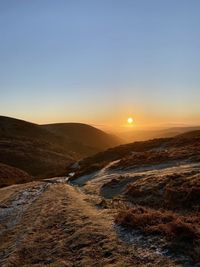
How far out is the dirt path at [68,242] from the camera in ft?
50.6

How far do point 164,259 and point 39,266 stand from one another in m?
5.23

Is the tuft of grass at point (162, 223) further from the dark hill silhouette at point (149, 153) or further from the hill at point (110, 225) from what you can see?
the dark hill silhouette at point (149, 153)

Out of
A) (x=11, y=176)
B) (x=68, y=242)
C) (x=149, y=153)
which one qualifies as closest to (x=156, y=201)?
(x=68, y=242)

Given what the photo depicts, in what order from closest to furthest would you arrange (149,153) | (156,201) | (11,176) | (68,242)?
1. (68,242)
2. (156,201)
3. (149,153)
4. (11,176)

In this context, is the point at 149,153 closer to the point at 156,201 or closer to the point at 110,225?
the point at 156,201

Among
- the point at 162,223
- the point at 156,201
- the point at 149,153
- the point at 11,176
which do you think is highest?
the point at 149,153

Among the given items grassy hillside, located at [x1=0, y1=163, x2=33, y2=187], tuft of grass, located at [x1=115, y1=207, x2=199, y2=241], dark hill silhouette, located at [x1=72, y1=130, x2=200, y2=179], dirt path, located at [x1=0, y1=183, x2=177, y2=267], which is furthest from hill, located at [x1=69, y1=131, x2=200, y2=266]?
grassy hillside, located at [x1=0, y1=163, x2=33, y2=187]

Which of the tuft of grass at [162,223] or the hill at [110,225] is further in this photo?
the tuft of grass at [162,223]

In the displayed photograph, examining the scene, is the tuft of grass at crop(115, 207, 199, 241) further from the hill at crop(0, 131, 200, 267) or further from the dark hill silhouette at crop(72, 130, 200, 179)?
the dark hill silhouette at crop(72, 130, 200, 179)

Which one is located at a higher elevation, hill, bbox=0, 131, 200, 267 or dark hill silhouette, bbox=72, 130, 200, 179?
dark hill silhouette, bbox=72, 130, 200, 179

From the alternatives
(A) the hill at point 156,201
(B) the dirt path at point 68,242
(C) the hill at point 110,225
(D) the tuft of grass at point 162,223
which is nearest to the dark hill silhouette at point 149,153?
(A) the hill at point 156,201

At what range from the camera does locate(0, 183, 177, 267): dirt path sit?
50.6 feet

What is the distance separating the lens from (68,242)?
18.6 meters

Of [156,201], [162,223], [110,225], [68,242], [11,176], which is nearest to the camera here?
[162,223]
